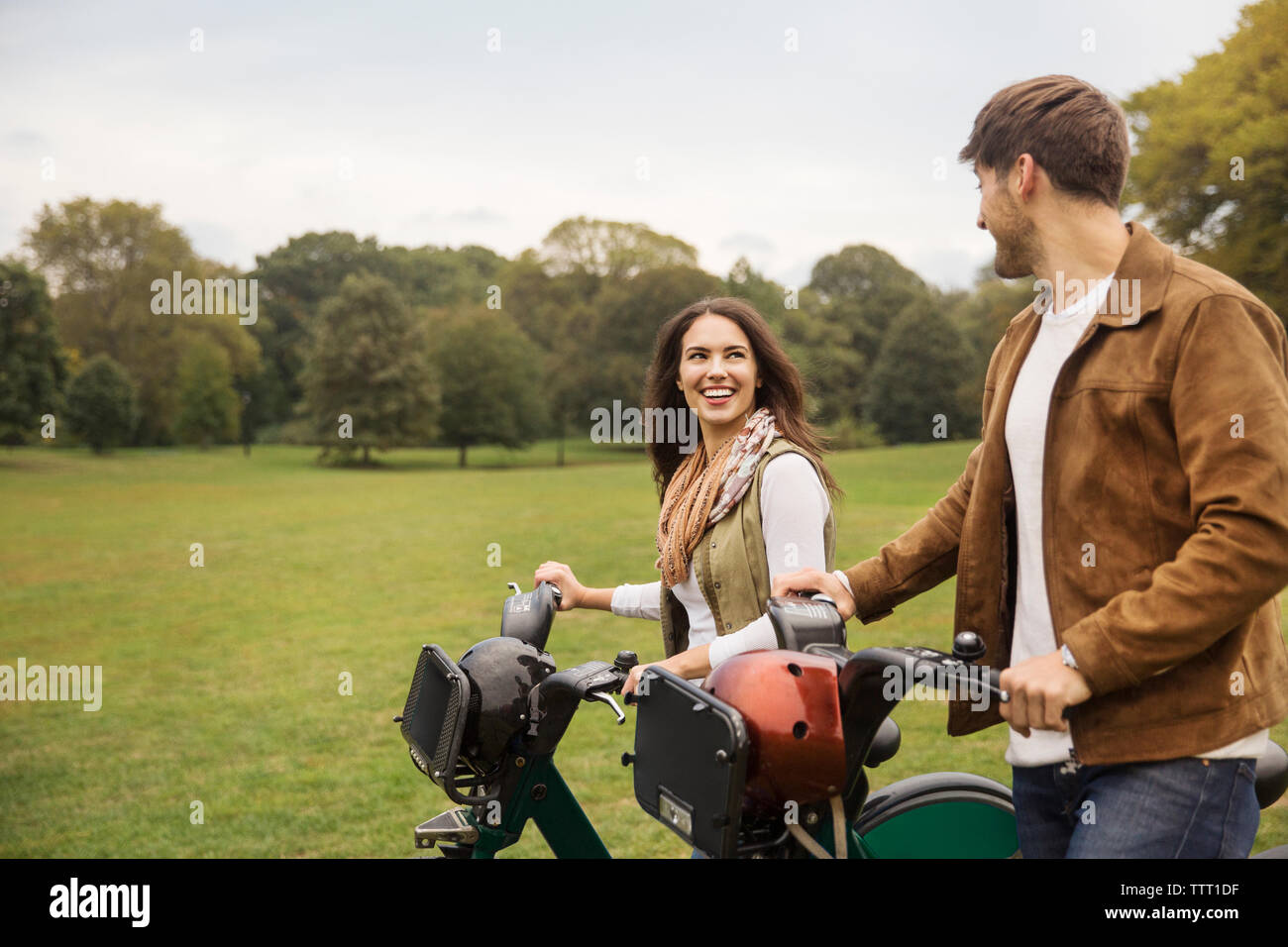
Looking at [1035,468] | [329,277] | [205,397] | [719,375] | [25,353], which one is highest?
[329,277]

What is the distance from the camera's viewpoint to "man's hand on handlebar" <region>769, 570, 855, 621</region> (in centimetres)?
227

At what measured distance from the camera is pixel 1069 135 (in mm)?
1933

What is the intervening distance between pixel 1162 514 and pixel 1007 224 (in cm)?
63

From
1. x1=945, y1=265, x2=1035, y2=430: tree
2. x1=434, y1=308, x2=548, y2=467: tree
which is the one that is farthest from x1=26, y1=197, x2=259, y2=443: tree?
x1=945, y1=265, x2=1035, y2=430: tree

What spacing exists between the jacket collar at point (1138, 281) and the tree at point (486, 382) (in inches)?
2187

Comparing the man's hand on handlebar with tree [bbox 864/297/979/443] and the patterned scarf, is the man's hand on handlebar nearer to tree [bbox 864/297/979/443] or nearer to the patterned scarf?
the patterned scarf

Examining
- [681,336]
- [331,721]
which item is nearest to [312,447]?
[331,721]

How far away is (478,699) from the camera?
7.36 feet

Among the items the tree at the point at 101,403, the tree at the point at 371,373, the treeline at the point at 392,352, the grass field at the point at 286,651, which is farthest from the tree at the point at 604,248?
the grass field at the point at 286,651

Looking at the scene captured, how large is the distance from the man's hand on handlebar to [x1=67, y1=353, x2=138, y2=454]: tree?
53.0 m

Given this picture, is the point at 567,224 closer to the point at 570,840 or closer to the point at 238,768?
the point at 238,768

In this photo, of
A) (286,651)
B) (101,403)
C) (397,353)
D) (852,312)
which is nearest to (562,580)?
(286,651)

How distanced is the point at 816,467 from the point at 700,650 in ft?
2.47

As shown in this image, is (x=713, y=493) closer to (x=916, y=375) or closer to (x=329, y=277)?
(x=916, y=375)
